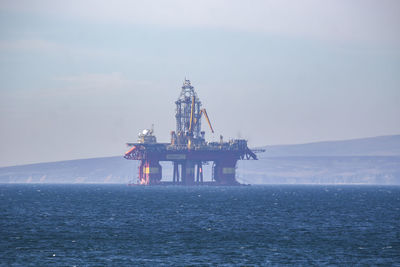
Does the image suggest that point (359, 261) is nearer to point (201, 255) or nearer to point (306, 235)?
point (201, 255)

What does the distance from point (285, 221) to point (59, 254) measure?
133 feet

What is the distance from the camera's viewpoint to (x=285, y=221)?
9600cm

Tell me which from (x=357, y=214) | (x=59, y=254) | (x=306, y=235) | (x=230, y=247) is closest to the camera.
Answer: (x=59, y=254)

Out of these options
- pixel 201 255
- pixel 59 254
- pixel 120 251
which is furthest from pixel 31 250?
pixel 201 255

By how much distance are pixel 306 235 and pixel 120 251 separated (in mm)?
22464

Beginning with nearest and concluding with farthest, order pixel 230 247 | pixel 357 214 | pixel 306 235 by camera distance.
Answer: pixel 230 247 → pixel 306 235 → pixel 357 214

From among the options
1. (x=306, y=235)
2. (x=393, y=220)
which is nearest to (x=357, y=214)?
(x=393, y=220)

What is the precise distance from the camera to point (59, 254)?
2470 inches

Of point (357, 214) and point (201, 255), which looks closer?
point (201, 255)

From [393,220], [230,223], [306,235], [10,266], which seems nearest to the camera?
[10,266]

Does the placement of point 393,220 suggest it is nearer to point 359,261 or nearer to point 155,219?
point 155,219

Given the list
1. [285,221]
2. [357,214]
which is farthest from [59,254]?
[357,214]

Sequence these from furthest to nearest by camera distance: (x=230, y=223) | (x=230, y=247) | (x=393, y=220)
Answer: (x=393, y=220) → (x=230, y=223) → (x=230, y=247)

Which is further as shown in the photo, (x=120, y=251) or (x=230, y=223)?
(x=230, y=223)
